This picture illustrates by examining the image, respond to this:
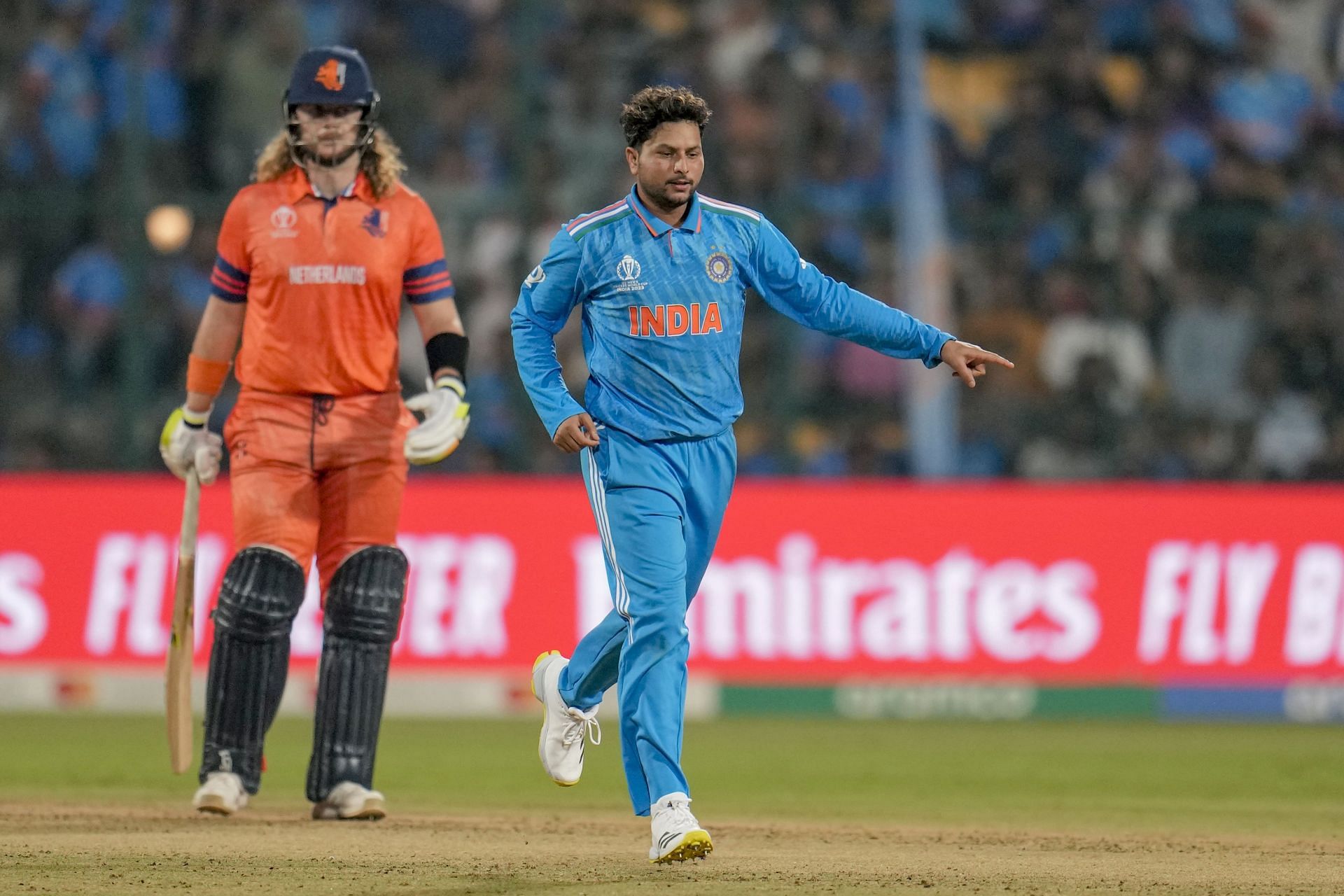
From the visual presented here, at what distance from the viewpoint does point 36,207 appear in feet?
47.0

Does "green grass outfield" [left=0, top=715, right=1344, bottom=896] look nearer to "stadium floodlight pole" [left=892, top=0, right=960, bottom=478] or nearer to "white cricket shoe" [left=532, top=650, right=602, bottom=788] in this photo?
"white cricket shoe" [left=532, top=650, right=602, bottom=788]

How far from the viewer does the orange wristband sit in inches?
303

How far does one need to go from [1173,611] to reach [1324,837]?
5.14 m

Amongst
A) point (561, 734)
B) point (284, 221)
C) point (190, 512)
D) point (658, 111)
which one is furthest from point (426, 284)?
point (561, 734)

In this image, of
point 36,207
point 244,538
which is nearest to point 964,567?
point 244,538

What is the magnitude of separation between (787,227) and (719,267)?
7965 mm

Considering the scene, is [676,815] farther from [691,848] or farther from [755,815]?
[755,815]

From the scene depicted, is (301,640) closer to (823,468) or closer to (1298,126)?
(823,468)

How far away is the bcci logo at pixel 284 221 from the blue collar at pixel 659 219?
1.63 m

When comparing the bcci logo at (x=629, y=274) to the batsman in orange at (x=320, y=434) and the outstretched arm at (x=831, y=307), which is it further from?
the batsman in orange at (x=320, y=434)

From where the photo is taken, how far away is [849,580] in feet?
41.0

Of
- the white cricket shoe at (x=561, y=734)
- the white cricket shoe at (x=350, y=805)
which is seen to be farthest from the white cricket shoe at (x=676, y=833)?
the white cricket shoe at (x=350, y=805)

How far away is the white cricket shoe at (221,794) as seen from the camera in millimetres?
7375

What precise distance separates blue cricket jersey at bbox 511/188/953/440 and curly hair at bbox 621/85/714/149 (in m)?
0.25
